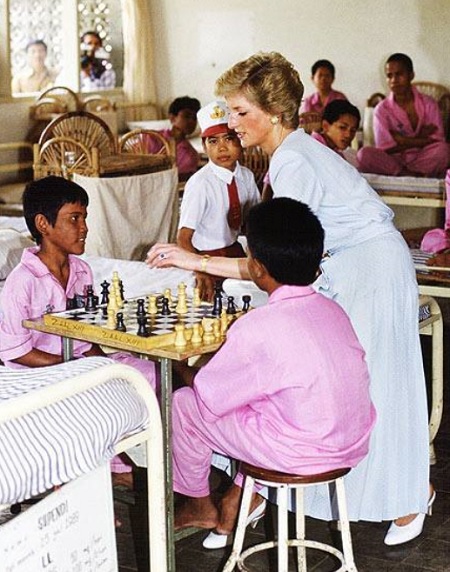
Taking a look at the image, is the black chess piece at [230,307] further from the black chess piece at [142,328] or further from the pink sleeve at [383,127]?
the pink sleeve at [383,127]

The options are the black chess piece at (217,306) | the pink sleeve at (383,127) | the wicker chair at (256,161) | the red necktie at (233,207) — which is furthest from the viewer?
the pink sleeve at (383,127)

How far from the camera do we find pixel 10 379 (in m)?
1.99

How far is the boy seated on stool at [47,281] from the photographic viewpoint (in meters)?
2.96

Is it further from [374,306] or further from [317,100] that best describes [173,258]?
[317,100]

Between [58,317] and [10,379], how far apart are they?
0.76 meters

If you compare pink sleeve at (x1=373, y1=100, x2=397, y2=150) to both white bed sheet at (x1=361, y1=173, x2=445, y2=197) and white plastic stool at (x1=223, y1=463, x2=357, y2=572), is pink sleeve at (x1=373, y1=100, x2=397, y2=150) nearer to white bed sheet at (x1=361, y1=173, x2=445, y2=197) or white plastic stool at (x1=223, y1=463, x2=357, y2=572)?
A: white bed sheet at (x1=361, y1=173, x2=445, y2=197)

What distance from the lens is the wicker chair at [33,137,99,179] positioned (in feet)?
18.6

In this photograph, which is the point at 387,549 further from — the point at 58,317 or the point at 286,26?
the point at 286,26

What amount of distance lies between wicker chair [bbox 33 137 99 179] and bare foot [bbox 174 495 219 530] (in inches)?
114

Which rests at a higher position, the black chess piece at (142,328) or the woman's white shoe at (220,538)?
the black chess piece at (142,328)

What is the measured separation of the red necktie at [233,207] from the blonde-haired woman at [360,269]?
47.0 inches

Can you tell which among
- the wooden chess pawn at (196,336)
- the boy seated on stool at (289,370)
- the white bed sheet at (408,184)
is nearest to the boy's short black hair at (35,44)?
the white bed sheet at (408,184)

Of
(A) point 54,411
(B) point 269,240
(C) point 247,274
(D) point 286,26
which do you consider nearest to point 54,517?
(A) point 54,411

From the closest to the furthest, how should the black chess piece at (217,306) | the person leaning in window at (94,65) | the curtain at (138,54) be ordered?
the black chess piece at (217,306) < the person leaning in window at (94,65) < the curtain at (138,54)
